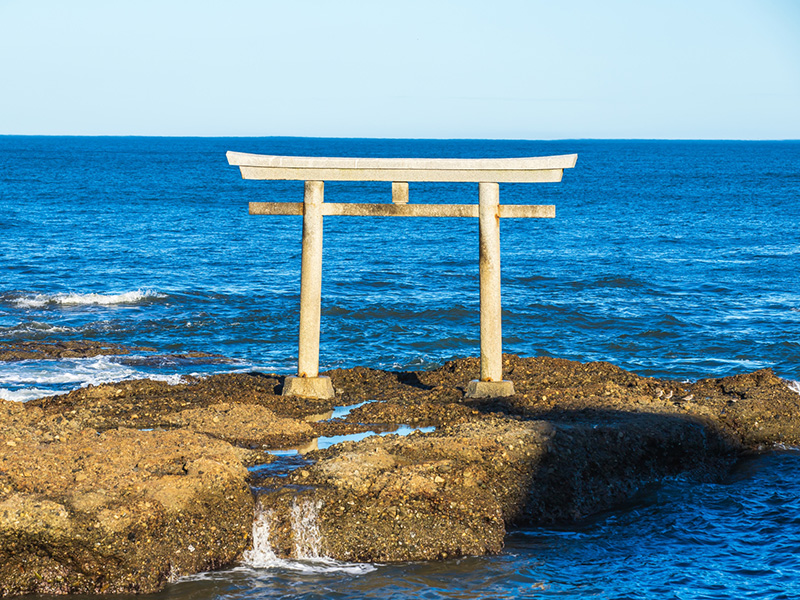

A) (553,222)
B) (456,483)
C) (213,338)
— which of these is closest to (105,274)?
(213,338)

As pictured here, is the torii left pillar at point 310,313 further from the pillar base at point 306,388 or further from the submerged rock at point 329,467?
the submerged rock at point 329,467

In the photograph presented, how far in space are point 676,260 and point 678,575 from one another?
26398 mm

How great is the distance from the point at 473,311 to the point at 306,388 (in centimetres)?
1084

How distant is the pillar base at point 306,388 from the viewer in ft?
38.7

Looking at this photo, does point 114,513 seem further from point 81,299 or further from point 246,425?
point 81,299

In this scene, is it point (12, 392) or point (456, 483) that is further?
point (12, 392)

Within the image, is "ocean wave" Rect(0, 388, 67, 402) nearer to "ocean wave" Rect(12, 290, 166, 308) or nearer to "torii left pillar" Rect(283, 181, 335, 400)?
"torii left pillar" Rect(283, 181, 335, 400)

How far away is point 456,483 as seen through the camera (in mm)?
8273

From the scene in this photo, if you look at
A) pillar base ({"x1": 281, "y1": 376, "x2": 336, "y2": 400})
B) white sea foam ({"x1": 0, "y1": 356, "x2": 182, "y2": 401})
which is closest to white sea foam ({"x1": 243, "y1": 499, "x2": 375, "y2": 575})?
pillar base ({"x1": 281, "y1": 376, "x2": 336, "y2": 400})

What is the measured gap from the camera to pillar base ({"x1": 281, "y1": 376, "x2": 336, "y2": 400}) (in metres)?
11.8

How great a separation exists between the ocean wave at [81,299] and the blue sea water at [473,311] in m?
0.11

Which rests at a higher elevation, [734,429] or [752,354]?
[752,354]

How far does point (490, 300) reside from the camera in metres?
11.4

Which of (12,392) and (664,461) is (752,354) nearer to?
(664,461)
